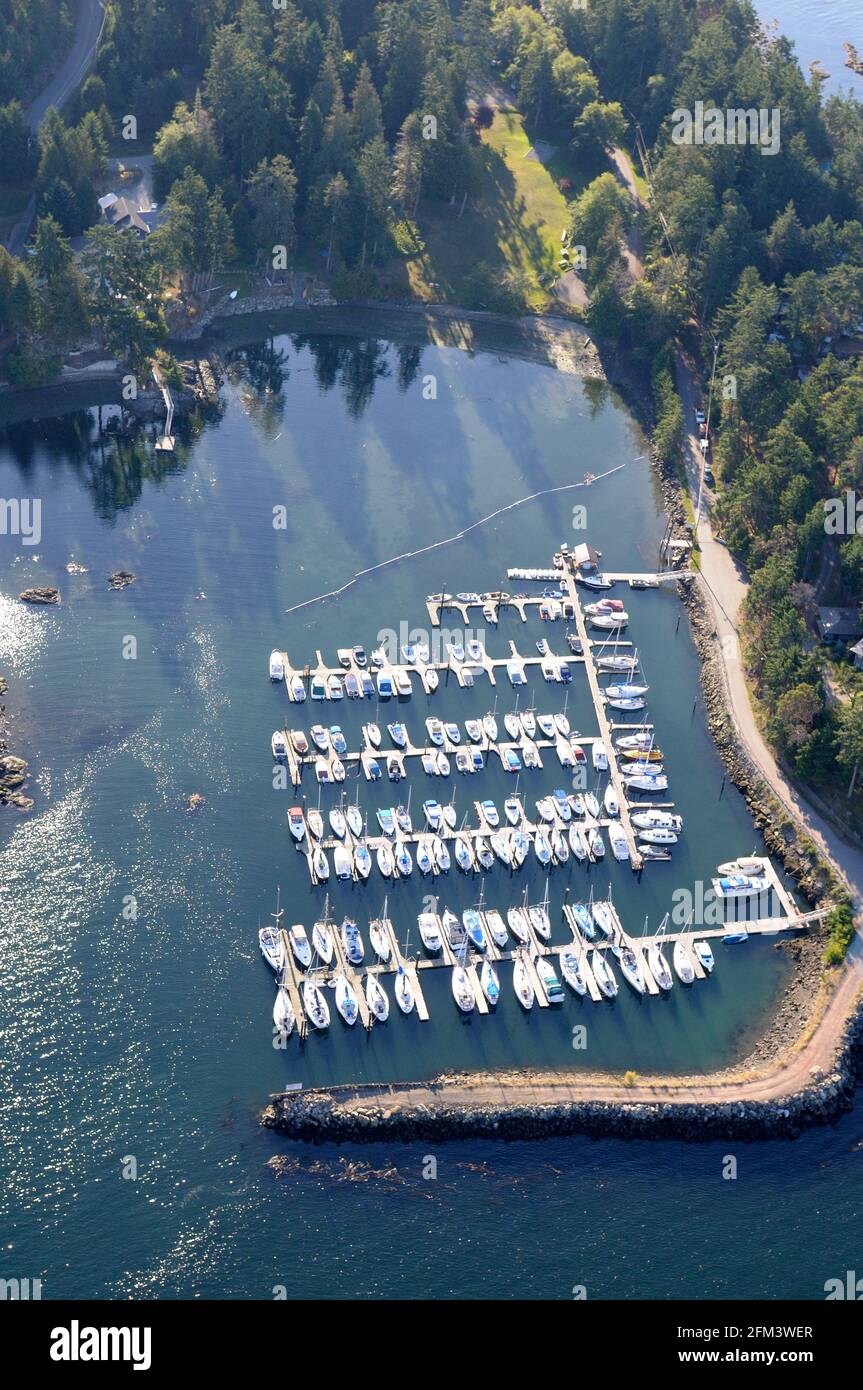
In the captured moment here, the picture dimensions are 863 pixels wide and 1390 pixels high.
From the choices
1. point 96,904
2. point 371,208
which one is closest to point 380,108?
point 371,208

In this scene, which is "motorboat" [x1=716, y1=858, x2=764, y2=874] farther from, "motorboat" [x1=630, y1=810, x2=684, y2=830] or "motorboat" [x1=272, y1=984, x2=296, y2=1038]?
"motorboat" [x1=272, y1=984, x2=296, y2=1038]

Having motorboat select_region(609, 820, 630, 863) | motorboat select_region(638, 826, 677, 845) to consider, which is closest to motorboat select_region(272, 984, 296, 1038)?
motorboat select_region(609, 820, 630, 863)

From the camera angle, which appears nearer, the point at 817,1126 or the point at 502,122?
the point at 817,1126

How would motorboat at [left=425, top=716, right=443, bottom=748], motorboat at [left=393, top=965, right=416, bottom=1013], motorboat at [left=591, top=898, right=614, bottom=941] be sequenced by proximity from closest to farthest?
1. motorboat at [left=393, top=965, right=416, bottom=1013]
2. motorboat at [left=591, top=898, right=614, bottom=941]
3. motorboat at [left=425, top=716, right=443, bottom=748]

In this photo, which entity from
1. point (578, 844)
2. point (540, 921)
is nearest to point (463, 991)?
point (540, 921)

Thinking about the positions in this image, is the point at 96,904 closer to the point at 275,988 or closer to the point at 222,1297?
the point at 275,988

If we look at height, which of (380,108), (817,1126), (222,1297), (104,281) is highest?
(380,108)
